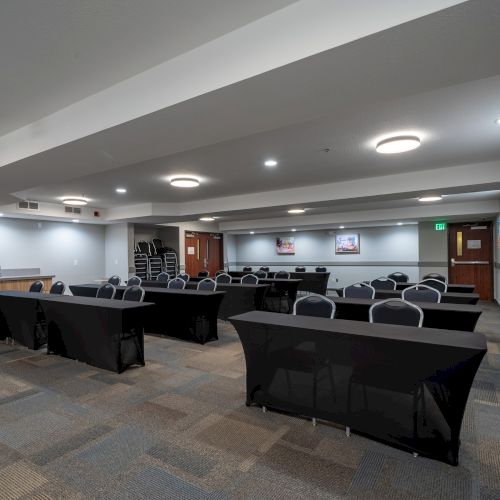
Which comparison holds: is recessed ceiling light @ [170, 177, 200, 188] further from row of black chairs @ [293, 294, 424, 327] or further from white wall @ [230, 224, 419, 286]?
white wall @ [230, 224, 419, 286]

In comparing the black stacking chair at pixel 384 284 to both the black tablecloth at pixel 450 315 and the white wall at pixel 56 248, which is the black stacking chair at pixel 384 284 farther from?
the white wall at pixel 56 248

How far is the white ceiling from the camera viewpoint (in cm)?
193

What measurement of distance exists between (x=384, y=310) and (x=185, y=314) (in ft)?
10.9

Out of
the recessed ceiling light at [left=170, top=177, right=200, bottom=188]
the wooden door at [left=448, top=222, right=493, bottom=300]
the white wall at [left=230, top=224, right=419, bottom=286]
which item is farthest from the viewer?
the white wall at [left=230, top=224, right=419, bottom=286]

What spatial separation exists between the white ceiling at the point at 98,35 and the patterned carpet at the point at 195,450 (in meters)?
2.73

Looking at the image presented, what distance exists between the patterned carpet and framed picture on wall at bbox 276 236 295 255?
10.6 metres

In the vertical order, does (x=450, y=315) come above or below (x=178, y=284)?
below

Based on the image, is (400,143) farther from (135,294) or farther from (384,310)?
(135,294)

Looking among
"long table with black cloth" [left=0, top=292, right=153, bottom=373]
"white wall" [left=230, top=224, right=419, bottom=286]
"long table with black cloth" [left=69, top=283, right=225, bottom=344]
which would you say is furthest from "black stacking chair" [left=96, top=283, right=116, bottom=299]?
"white wall" [left=230, top=224, right=419, bottom=286]

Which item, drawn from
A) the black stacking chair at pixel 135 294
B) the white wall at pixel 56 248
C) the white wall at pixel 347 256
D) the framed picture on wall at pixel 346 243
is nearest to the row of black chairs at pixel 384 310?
the black stacking chair at pixel 135 294

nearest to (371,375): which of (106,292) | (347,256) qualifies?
(106,292)

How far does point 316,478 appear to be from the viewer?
217 cm

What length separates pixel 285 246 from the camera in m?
14.5

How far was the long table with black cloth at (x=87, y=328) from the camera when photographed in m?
4.09
